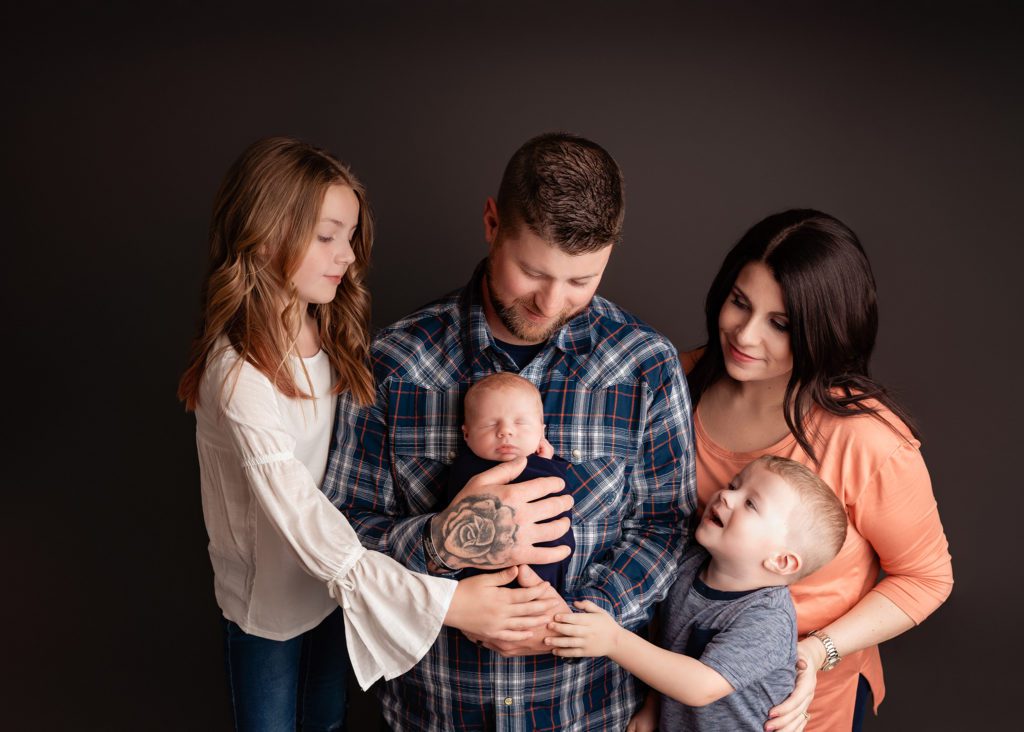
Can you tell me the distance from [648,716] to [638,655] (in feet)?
1.42

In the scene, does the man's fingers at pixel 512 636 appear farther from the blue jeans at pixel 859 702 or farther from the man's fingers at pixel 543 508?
the blue jeans at pixel 859 702

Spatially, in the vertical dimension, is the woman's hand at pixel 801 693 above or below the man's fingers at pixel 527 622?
below

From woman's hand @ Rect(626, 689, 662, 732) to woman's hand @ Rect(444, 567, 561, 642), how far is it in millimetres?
536

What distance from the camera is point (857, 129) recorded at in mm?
3324

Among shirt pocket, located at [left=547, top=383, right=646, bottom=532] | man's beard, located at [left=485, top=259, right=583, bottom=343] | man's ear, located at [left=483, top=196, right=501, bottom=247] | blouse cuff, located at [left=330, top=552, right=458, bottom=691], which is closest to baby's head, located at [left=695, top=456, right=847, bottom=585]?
shirt pocket, located at [left=547, top=383, right=646, bottom=532]

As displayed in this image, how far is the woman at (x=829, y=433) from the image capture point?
2344mm

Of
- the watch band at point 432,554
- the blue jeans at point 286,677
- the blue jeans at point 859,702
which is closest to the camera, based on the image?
the watch band at point 432,554

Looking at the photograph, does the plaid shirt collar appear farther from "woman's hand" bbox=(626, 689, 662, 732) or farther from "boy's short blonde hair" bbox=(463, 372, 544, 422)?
"woman's hand" bbox=(626, 689, 662, 732)

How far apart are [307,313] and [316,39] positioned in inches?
46.7

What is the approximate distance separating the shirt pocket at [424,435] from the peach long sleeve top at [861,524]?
2.41ft

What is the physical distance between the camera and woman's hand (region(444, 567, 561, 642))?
209 cm

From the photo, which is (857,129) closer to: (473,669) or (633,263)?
(633,263)

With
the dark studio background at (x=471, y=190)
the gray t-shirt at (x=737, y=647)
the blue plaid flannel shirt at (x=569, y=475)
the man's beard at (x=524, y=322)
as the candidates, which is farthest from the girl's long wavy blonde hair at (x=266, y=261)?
the gray t-shirt at (x=737, y=647)

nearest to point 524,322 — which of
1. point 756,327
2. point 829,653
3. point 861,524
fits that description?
point 756,327
